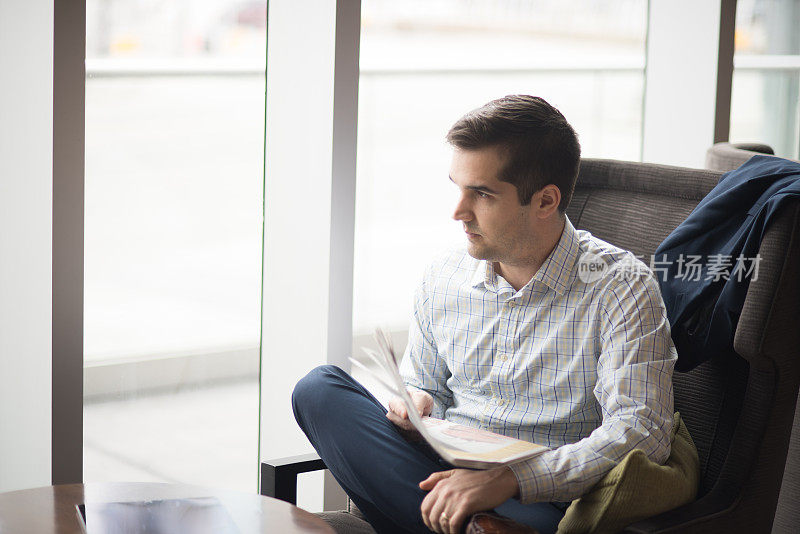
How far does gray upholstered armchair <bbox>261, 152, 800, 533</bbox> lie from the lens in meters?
1.53

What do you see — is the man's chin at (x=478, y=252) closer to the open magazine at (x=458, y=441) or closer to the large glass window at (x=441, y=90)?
the open magazine at (x=458, y=441)

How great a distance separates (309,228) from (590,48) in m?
1.59

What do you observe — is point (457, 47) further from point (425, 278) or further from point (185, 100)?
point (425, 278)

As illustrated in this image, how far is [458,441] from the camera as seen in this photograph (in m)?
1.49

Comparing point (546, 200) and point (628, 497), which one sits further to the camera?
point (546, 200)

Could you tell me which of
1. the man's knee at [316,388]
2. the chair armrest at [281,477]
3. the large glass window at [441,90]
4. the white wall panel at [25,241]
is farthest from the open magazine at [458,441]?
the large glass window at [441,90]

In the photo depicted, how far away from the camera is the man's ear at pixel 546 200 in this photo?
172 cm

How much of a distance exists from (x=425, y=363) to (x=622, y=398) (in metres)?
0.50

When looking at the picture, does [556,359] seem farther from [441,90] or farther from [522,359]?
[441,90]

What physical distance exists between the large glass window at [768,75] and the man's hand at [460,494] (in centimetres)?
283

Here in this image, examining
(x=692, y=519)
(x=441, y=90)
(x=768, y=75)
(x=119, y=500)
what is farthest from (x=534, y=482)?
(x=768, y=75)

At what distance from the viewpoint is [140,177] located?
2.20 m

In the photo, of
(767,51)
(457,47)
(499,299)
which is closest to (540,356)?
(499,299)

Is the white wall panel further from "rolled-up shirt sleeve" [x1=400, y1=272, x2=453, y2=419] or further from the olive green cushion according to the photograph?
the olive green cushion
